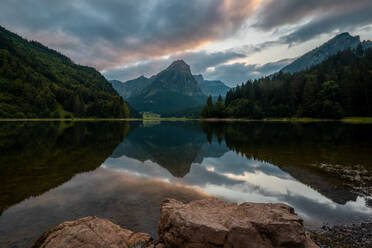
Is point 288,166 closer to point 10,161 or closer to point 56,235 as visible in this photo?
point 56,235

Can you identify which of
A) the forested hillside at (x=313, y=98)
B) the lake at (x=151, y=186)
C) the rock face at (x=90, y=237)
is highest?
the forested hillside at (x=313, y=98)

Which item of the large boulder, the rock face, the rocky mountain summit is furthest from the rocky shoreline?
the rock face

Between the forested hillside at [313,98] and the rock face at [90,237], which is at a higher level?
the forested hillside at [313,98]

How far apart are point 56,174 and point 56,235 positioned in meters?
12.5

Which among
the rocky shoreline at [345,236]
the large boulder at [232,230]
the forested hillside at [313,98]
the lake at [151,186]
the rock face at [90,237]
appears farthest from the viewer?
the forested hillside at [313,98]

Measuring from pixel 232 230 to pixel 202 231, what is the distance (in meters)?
0.93

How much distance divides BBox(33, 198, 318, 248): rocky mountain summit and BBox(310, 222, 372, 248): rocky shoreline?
195cm

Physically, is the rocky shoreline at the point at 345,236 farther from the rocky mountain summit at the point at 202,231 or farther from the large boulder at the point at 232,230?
the large boulder at the point at 232,230

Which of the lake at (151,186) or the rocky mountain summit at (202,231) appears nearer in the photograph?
the rocky mountain summit at (202,231)

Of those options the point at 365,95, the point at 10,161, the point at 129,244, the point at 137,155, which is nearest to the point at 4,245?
the point at 129,244

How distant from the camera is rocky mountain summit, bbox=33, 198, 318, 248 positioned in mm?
6137

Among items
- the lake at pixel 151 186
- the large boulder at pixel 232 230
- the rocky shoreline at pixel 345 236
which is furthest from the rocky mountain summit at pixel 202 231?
the lake at pixel 151 186

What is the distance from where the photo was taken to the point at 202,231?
20.3 feet

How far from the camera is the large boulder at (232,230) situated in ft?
20.1
